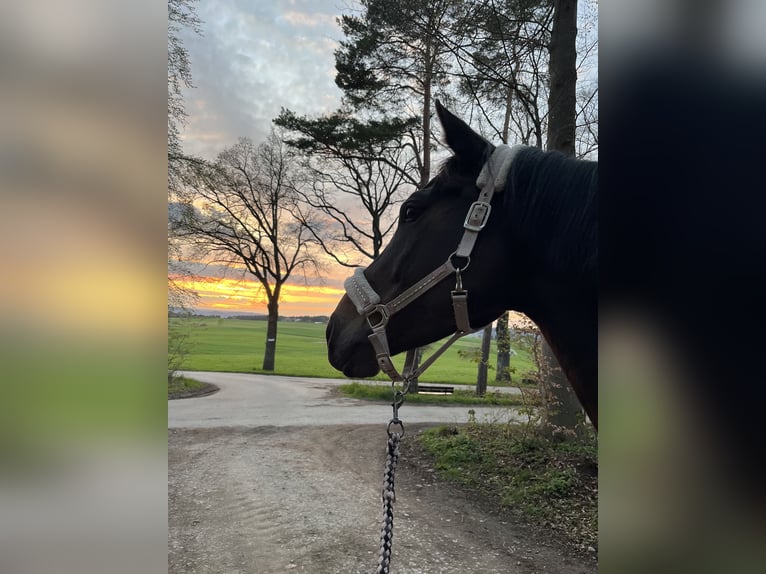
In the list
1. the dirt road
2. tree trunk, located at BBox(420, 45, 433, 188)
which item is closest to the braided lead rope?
the dirt road

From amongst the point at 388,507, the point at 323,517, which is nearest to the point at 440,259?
the point at 388,507

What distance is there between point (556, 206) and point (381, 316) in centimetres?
77

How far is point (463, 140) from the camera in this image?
5.21 ft

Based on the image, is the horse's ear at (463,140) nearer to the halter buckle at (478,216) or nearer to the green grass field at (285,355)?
the halter buckle at (478,216)

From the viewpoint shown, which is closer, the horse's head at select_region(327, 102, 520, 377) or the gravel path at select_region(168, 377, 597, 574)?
the horse's head at select_region(327, 102, 520, 377)

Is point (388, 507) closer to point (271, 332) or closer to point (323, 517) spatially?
point (323, 517)

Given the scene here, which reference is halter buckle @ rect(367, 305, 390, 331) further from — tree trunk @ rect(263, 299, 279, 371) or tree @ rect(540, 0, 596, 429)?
tree trunk @ rect(263, 299, 279, 371)

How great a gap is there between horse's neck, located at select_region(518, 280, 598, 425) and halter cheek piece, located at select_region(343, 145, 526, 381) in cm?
26

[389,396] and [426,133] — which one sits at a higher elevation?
[426,133]

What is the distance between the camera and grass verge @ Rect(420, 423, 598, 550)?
15.4ft
